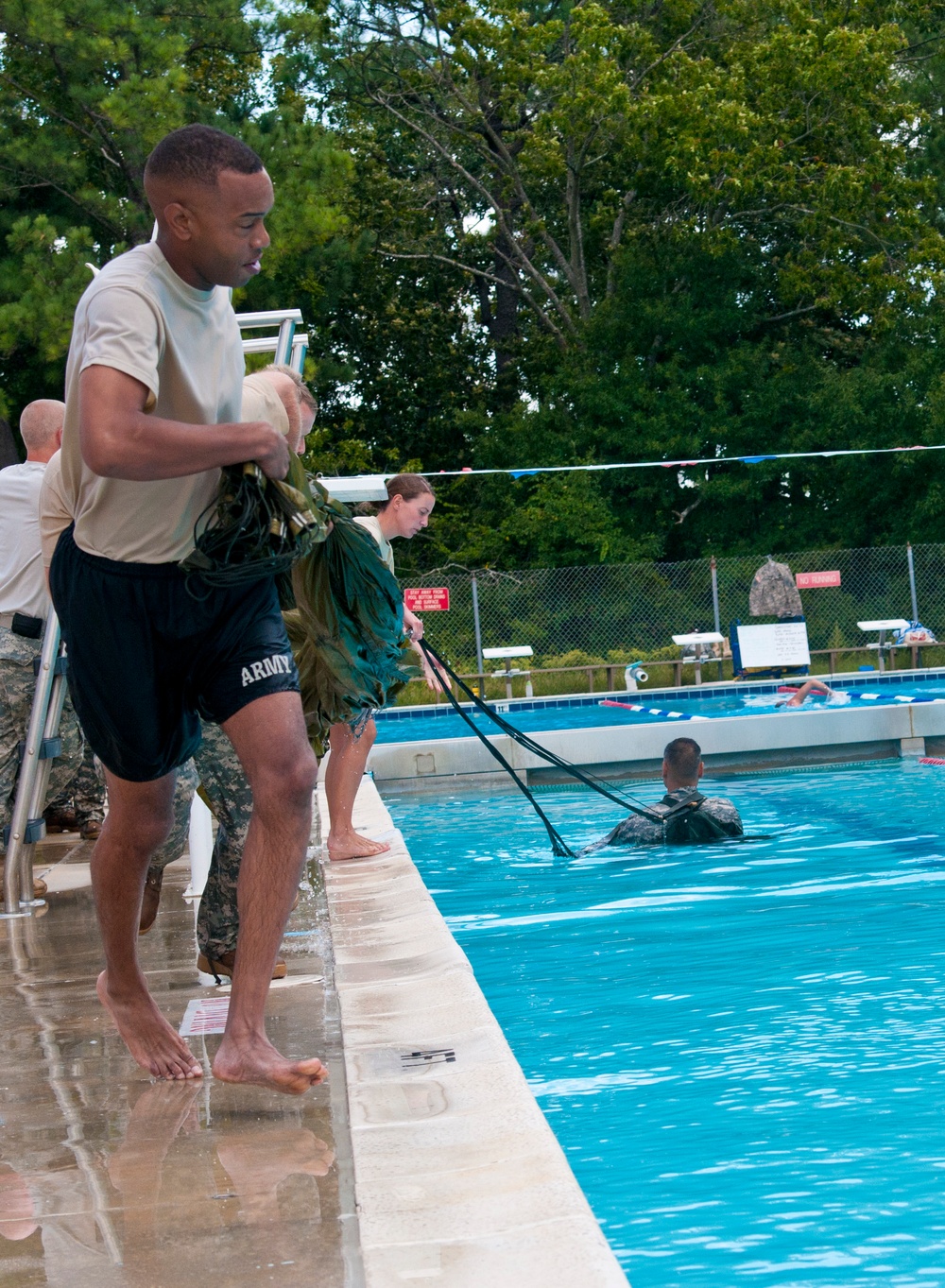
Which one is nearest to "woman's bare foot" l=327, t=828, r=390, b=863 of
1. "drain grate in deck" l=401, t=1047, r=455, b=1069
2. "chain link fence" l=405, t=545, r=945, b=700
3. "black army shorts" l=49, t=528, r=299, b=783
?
"drain grate in deck" l=401, t=1047, r=455, b=1069

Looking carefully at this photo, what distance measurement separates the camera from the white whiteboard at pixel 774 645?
2066cm

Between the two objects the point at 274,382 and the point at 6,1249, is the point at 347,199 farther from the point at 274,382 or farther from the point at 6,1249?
the point at 6,1249

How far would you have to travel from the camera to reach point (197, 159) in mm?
2705

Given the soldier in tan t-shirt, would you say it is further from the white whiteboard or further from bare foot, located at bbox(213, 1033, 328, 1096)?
the white whiteboard

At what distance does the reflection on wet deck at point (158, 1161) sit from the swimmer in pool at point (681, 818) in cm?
506

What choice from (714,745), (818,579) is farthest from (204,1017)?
(818,579)

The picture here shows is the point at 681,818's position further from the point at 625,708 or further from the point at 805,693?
the point at 625,708

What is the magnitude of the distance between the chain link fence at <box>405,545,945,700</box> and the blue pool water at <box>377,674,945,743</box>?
2.59m

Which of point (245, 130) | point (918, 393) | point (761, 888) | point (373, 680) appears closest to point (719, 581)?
point (918, 393)

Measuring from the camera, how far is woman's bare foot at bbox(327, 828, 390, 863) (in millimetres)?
6262

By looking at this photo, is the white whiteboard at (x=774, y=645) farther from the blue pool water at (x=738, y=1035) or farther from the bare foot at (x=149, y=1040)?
the bare foot at (x=149, y=1040)

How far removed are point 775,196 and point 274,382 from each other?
83.9ft

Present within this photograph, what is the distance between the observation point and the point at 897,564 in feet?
80.3

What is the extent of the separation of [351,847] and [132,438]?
3970mm
